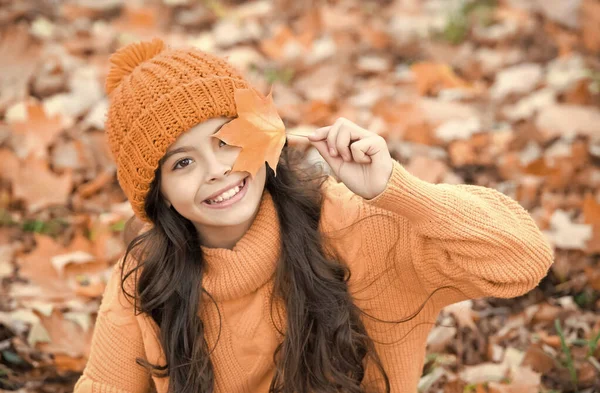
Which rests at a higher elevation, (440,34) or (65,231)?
(65,231)

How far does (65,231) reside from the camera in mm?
3131

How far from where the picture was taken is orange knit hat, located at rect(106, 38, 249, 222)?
6.14 ft

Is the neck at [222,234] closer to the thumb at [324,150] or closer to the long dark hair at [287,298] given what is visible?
the long dark hair at [287,298]

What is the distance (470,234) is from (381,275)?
0.36 m

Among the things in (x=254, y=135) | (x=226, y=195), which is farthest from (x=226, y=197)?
(x=254, y=135)

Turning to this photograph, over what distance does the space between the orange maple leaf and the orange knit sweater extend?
265 millimetres

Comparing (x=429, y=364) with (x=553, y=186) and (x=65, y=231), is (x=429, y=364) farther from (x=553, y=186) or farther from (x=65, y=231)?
(x=65, y=231)

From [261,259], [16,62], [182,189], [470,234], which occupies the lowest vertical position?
[16,62]

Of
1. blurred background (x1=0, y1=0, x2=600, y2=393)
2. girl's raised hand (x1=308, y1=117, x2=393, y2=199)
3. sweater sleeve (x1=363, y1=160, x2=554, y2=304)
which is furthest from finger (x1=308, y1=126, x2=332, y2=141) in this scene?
blurred background (x1=0, y1=0, x2=600, y2=393)

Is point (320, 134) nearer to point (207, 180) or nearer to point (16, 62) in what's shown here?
point (207, 180)

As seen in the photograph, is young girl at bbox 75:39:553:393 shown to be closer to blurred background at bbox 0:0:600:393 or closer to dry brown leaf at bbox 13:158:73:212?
blurred background at bbox 0:0:600:393

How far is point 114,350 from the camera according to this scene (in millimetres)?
2141

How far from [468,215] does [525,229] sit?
0.17 metres

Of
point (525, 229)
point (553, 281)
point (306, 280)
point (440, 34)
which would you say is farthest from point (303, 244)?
point (440, 34)
